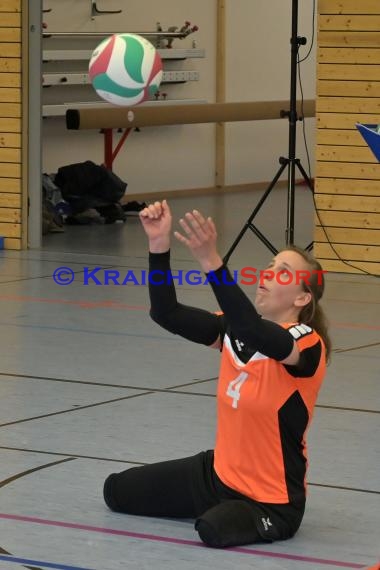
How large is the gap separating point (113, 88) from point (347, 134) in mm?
3958

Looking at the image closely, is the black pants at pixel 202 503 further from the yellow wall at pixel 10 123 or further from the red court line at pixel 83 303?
the yellow wall at pixel 10 123

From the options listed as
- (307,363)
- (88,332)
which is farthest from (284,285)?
(88,332)

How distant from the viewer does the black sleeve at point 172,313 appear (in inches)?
151

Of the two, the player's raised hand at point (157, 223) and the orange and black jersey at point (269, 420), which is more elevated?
the player's raised hand at point (157, 223)

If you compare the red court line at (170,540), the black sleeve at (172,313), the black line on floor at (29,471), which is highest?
the black sleeve at (172,313)

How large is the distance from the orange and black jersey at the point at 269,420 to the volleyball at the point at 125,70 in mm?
2475

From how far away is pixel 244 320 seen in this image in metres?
3.59

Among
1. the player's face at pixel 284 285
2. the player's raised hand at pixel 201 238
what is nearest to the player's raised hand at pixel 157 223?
the player's raised hand at pixel 201 238

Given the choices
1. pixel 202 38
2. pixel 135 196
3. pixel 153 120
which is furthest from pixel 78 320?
pixel 202 38

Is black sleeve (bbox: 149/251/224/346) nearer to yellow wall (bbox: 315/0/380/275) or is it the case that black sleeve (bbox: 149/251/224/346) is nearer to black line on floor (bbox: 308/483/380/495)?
black line on floor (bbox: 308/483/380/495)

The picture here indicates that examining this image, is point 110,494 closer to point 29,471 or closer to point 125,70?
point 29,471

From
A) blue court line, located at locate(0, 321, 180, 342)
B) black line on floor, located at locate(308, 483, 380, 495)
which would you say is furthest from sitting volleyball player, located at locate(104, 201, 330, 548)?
blue court line, located at locate(0, 321, 180, 342)

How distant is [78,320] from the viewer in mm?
7809

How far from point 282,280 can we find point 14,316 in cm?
429
